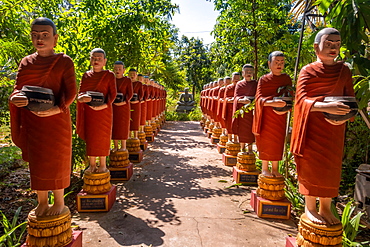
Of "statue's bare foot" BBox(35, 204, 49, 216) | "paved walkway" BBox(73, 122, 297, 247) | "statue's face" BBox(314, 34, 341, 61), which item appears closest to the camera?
"statue's face" BBox(314, 34, 341, 61)

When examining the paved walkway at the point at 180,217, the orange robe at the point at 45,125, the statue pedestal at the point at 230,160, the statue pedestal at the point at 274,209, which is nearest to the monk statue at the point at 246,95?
the paved walkway at the point at 180,217

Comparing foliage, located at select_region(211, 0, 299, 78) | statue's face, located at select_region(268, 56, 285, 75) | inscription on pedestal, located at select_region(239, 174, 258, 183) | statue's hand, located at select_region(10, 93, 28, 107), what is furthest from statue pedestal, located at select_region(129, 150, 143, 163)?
statue's hand, located at select_region(10, 93, 28, 107)

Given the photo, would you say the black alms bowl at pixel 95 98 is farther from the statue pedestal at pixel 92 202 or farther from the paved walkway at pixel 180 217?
the paved walkway at pixel 180 217

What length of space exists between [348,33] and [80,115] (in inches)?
127

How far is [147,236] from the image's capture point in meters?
2.93

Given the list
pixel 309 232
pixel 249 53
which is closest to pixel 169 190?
pixel 309 232

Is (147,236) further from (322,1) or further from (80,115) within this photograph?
(322,1)

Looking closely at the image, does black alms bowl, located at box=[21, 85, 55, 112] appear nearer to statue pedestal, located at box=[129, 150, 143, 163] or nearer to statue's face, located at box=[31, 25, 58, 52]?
statue's face, located at box=[31, 25, 58, 52]

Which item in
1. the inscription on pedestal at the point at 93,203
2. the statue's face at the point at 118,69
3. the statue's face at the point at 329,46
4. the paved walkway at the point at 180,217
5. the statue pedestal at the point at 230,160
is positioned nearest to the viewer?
the statue's face at the point at 329,46

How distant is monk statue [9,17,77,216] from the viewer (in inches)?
88.0

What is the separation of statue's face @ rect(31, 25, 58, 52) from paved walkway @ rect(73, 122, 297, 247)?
2107mm

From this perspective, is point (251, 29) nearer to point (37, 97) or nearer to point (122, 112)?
point (122, 112)

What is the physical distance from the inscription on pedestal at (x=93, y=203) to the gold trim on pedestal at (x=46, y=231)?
115 centimetres

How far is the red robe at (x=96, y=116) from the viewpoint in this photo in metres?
3.43
